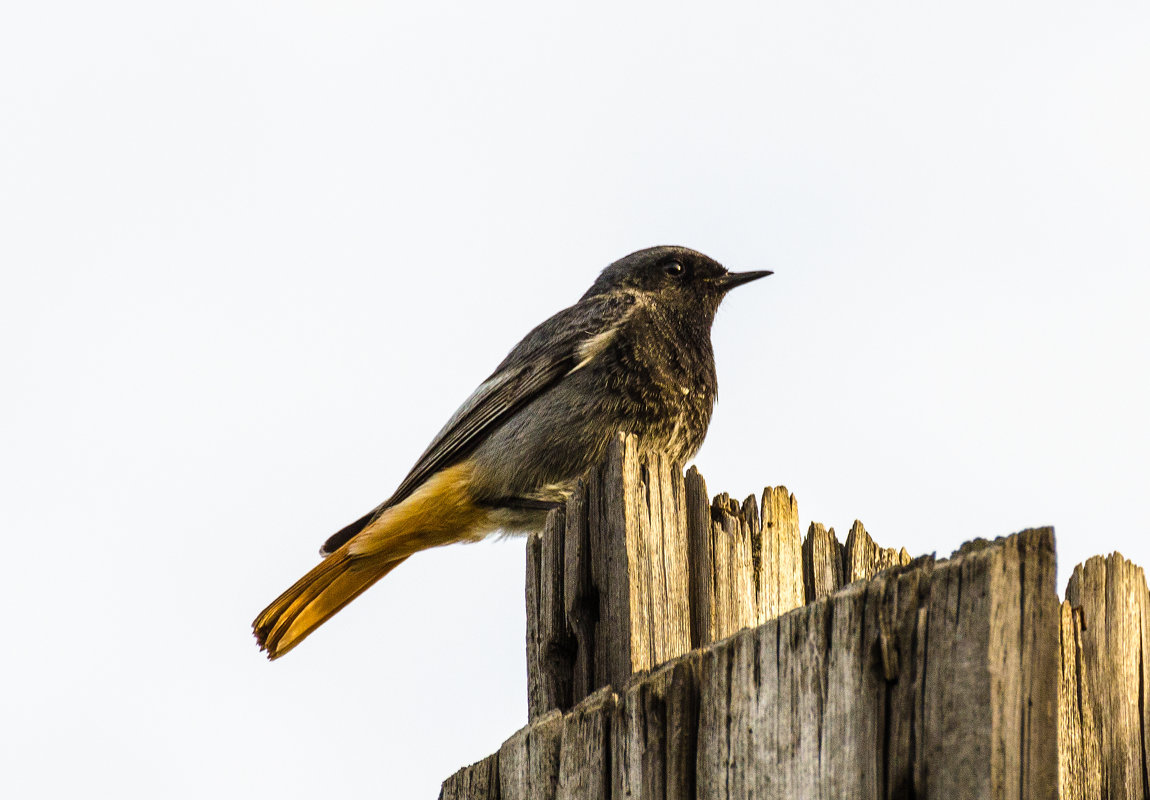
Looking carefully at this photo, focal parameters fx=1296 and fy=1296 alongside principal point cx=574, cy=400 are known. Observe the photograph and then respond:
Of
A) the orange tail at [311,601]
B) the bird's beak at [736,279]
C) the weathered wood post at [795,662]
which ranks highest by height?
the bird's beak at [736,279]

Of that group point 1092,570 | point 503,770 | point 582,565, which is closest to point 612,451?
point 582,565

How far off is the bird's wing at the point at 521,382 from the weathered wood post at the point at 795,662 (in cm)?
283

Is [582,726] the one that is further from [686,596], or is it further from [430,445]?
[430,445]

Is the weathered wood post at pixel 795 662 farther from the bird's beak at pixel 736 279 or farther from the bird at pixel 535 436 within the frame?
the bird's beak at pixel 736 279

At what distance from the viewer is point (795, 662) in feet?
8.86

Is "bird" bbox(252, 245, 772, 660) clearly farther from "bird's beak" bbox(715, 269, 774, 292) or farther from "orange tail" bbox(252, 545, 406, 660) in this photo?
"bird's beak" bbox(715, 269, 774, 292)

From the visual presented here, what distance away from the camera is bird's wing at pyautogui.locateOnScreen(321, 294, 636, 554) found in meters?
6.88

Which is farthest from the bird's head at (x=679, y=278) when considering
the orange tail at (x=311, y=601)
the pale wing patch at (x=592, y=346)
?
the orange tail at (x=311, y=601)

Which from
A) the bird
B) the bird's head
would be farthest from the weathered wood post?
the bird's head

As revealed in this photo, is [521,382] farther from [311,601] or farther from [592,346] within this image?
[311,601]

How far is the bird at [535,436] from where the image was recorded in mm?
6484

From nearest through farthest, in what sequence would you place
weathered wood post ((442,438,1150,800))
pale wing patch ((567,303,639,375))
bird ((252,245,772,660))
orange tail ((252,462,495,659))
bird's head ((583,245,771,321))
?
weathered wood post ((442,438,1150,800)) → bird ((252,245,772,660)) → pale wing patch ((567,303,639,375)) → orange tail ((252,462,495,659)) → bird's head ((583,245,771,321))

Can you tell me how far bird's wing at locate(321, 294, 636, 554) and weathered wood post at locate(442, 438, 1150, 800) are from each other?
283 cm

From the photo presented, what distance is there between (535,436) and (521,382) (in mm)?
577
